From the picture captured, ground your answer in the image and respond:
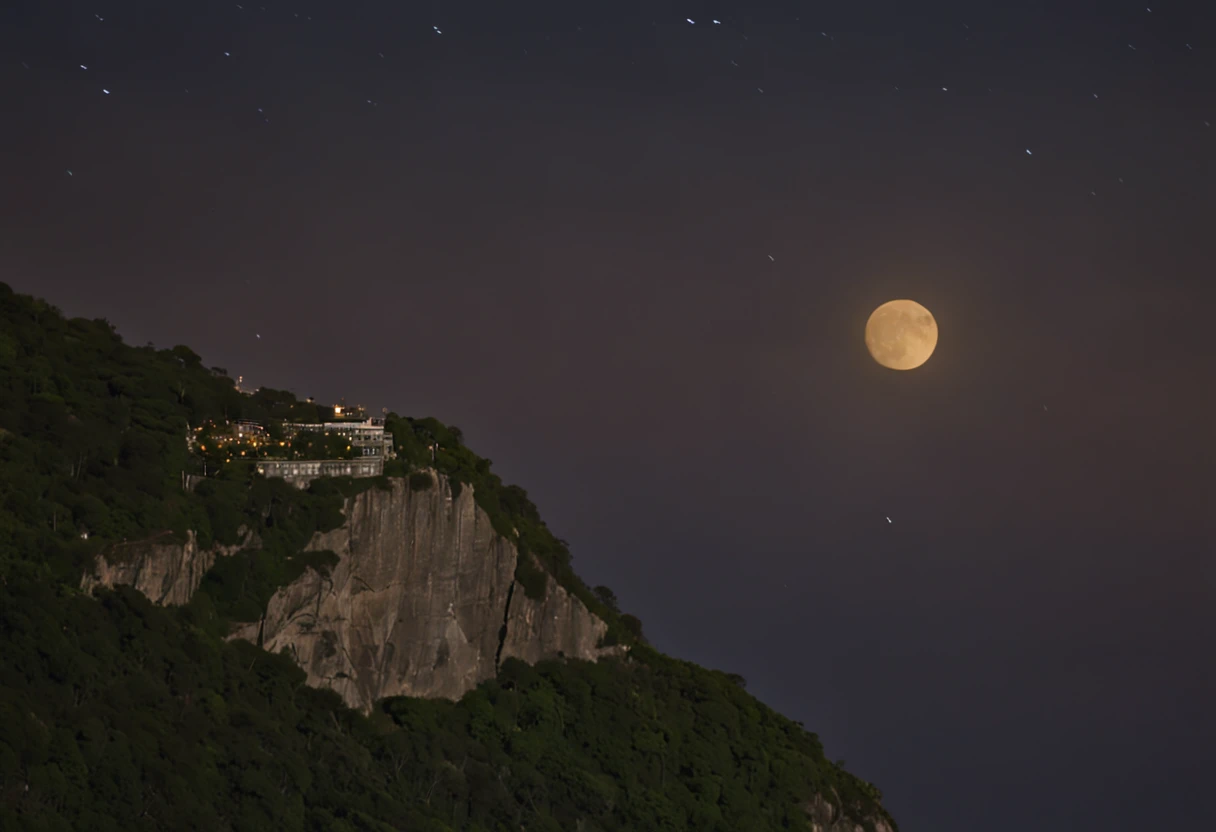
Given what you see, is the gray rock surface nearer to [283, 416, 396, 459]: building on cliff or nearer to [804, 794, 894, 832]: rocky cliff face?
[283, 416, 396, 459]: building on cliff

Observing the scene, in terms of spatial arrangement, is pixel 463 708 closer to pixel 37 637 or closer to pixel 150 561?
pixel 150 561

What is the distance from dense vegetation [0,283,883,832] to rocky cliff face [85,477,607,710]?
0.80 metres

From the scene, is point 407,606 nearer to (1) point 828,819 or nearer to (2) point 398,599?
(2) point 398,599

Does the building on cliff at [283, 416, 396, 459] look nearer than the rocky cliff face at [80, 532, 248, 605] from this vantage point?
No

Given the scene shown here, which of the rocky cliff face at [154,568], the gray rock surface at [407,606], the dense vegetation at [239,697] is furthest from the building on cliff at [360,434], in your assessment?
the rocky cliff face at [154,568]

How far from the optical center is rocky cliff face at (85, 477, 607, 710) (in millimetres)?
70812

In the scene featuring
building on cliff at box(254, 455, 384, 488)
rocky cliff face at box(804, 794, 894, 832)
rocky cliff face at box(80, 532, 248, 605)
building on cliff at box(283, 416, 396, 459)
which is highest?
building on cliff at box(283, 416, 396, 459)

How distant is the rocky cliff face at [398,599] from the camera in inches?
2788

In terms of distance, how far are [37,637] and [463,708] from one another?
21187mm

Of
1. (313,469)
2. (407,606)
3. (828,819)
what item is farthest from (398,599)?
(828,819)

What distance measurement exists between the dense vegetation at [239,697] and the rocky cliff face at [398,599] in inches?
31.3

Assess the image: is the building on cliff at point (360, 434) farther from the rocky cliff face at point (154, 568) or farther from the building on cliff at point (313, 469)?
the rocky cliff face at point (154, 568)

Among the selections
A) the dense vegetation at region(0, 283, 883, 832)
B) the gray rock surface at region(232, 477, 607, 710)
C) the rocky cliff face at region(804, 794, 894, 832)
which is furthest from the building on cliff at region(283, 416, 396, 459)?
the rocky cliff face at region(804, 794, 894, 832)

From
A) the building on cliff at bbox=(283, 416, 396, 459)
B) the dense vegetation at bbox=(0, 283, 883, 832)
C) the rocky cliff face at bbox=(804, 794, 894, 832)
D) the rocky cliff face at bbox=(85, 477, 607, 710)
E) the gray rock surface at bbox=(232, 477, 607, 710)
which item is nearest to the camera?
the dense vegetation at bbox=(0, 283, 883, 832)
